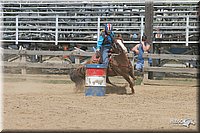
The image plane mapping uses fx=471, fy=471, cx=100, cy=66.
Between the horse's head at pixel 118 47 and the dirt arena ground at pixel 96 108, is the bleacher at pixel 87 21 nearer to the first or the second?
the dirt arena ground at pixel 96 108

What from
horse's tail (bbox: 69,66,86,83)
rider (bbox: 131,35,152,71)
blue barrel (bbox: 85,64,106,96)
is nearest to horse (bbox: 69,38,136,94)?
horse's tail (bbox: 69,66,86,83)

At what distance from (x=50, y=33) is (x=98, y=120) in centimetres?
1309

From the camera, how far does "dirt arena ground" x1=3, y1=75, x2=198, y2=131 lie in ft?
25.5

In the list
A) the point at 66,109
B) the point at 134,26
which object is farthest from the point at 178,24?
the point at 66,109

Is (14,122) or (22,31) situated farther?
(22,31)

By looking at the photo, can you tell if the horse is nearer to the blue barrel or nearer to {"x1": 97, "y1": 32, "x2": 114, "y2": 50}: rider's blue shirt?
{"x1": 97, "y1": 32, "x2": 114, "y2": 50}: rider's blue shirt

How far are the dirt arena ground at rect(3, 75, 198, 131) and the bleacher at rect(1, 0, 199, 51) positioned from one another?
15.8 feet

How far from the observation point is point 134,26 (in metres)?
19.8

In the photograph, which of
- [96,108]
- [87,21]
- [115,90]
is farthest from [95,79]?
[87,21]

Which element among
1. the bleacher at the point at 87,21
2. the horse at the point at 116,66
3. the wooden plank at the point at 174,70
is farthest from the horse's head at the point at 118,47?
the bleacher at the point at 87,21

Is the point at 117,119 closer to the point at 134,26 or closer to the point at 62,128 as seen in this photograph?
the point at 62,128

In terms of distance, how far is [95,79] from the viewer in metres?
12.0

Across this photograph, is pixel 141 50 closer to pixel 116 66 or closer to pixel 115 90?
pixel 115 90

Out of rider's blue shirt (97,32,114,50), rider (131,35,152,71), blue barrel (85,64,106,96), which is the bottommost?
blue barrel (85,64,106,96)
